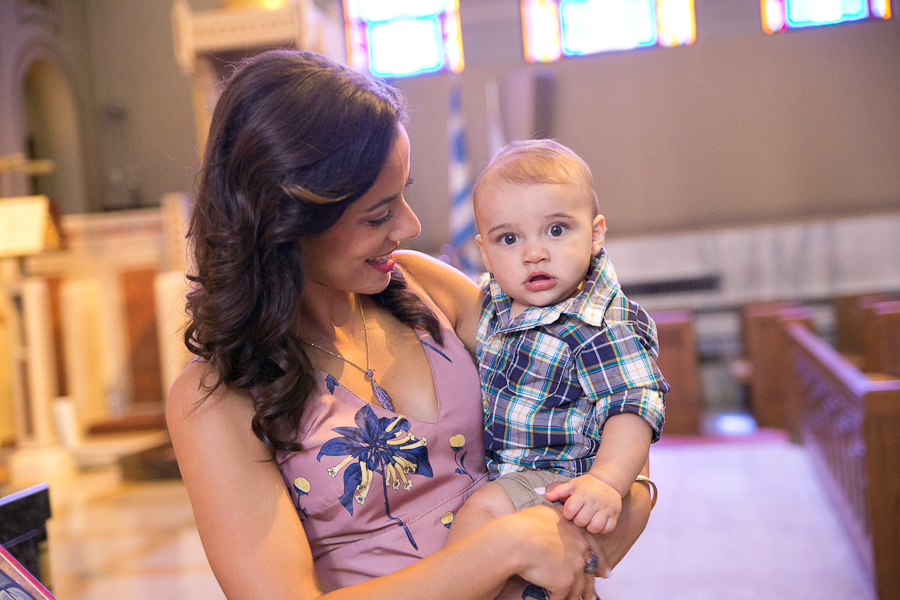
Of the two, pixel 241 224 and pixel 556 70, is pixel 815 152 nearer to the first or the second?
pixel 556 70

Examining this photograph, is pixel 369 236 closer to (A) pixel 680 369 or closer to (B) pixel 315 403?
(B) pixel 315 403

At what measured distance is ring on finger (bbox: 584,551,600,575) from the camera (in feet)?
4.24

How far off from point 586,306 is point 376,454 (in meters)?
0.47

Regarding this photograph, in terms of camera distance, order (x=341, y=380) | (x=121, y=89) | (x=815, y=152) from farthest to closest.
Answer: (x=121, y=89)
(x=815, y=152)
(x=341, y=380)

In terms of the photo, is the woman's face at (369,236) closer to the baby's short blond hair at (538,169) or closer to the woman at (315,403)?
the woman at (315,403)

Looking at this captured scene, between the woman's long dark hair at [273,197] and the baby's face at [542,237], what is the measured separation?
0.28 meters

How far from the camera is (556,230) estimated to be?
150 centimetres

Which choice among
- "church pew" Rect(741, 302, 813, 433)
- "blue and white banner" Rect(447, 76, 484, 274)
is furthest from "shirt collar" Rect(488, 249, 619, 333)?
"blue and white banner" Rect(447, 76, 484, 274)

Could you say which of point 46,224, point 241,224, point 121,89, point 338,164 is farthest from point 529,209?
point 121,89

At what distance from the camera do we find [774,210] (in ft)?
29.7

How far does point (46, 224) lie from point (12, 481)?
223 cm

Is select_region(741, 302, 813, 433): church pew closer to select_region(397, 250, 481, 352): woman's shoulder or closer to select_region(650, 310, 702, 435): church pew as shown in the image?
select_region(650, 310, 702, 435): church pew

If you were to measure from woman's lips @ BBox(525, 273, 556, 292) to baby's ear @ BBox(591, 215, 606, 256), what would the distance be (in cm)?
13

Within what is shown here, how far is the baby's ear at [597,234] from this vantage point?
5.15 ft
